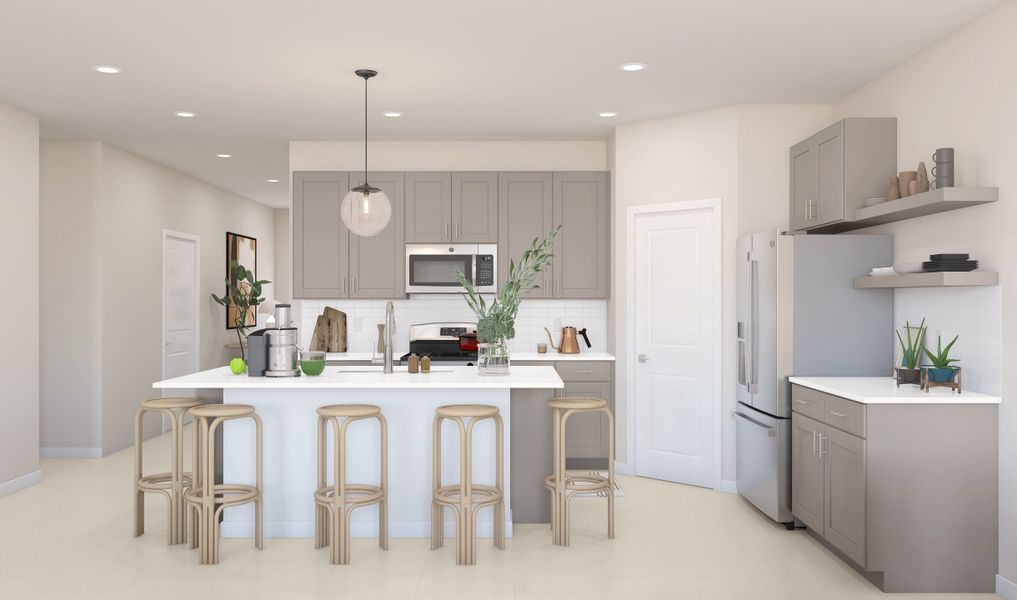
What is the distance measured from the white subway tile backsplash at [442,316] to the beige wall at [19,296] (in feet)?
6.69

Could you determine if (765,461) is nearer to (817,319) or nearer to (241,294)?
(817,319)

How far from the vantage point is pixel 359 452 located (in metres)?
4.44

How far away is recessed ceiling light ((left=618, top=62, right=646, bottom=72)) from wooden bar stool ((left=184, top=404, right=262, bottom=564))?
2.87 meters

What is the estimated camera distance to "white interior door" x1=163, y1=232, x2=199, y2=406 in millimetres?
7957

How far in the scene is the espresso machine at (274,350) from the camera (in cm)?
438

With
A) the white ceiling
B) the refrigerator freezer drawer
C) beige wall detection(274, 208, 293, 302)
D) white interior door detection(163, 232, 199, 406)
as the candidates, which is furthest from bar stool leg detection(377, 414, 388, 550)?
beige wall detection(274, 208, 293, 302)

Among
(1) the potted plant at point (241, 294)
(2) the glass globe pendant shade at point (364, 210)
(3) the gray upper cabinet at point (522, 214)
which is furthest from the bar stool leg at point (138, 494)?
(1) the potted plant at point (241, 294)

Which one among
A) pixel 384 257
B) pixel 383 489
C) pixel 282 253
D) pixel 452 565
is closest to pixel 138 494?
pixel 383 489

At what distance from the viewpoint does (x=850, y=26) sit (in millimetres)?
3971

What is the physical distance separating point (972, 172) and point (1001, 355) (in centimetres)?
91

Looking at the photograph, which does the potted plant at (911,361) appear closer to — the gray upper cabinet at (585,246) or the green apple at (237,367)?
the gray upper cabinet at (585,246)

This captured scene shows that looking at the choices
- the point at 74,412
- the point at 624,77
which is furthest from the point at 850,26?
the point at 74,412

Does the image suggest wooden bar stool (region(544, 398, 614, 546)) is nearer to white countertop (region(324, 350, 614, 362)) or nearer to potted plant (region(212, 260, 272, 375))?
white countertop (region(324, 350, 614, 362))

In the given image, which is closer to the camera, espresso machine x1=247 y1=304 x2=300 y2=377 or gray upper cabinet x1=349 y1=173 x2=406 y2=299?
espresso machine x1=247 y1=304 x2=300 y2=377
